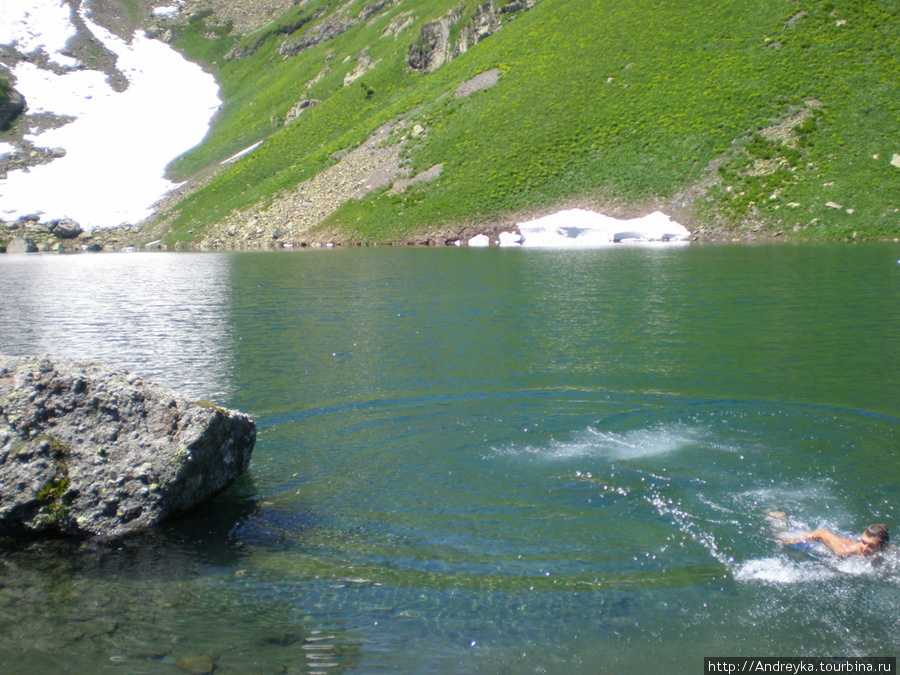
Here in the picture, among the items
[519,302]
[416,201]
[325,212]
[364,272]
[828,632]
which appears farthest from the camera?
[325,212]

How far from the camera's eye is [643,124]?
68.8 m

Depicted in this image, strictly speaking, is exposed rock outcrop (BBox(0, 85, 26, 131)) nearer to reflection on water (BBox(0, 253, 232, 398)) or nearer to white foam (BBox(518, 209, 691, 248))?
reflection on water (BBox(0, 253, 232, 398))

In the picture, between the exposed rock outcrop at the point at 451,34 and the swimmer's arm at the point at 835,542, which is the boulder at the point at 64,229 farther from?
the swimmer's arm at the point at 835,542

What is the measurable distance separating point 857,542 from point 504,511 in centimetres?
392

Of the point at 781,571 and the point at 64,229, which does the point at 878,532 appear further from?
the point at 64,229

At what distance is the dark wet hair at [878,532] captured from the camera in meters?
6.67

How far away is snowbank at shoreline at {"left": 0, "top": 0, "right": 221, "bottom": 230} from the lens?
95812 mm

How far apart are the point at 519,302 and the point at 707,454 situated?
47.4 ft

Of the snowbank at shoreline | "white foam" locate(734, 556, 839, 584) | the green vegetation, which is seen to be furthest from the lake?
the snowbank at shoreline

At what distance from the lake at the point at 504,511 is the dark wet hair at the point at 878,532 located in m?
0.24

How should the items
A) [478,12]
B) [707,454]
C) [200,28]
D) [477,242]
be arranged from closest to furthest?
[707,454] < [477,242] < [478,12] < [200,28]

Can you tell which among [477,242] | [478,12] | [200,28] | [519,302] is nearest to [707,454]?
[519,302]

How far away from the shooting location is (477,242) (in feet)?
200

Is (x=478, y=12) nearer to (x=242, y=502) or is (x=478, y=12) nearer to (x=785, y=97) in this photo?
(x=785, y=97)
